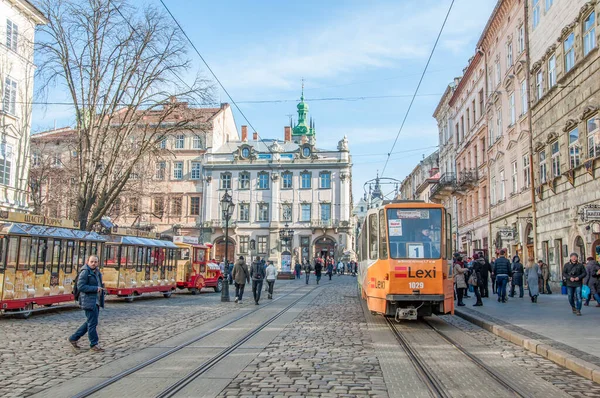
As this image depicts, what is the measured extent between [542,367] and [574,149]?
14697 mm

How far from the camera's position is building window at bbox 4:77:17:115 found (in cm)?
2851

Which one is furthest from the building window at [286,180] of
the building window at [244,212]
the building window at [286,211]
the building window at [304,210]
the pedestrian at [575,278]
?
the pedestrian at [575,278]

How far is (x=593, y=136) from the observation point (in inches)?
742

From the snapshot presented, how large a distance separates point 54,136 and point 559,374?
62.0 metres

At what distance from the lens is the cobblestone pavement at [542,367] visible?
669cm

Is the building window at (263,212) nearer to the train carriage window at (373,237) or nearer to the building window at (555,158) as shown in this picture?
the building window at (555,158)

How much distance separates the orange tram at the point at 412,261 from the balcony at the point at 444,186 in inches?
1160

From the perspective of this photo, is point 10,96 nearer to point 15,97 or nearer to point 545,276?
point 15,97

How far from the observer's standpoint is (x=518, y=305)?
17.5 meters

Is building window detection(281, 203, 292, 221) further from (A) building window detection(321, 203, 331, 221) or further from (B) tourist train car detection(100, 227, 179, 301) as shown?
(B) tourist train car detection(100, 227, 179, 301)

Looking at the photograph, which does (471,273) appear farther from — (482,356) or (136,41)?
(136,41)

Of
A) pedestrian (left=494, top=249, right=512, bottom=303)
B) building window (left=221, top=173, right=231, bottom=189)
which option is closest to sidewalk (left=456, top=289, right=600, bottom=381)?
pedestrian (left=494, top=249, right=512, bottom=303)

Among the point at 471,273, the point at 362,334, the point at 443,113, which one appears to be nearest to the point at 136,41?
the point at 471,273

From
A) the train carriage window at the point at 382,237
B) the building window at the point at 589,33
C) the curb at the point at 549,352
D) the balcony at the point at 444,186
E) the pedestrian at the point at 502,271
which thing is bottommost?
the curb at the point at 549,352
